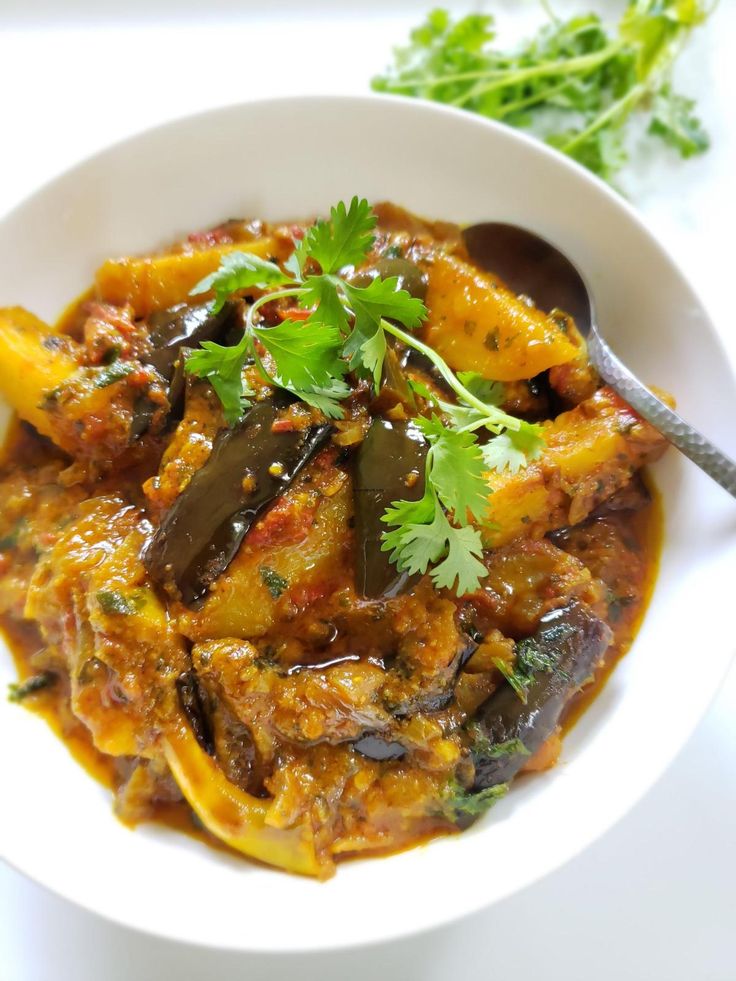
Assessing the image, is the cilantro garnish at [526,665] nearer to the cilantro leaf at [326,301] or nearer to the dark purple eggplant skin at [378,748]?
the dark purple eggplant skin at [378,748]

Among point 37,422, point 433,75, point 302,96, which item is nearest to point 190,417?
point 37,422

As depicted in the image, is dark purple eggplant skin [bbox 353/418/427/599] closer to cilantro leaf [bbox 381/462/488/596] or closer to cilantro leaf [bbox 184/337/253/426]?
cilantro leaf [bbox 381/462/488/596]

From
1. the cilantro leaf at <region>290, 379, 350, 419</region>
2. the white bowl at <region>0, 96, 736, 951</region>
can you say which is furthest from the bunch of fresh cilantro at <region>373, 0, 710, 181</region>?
the cilantro leaf at <region>290, 379, 350, 419</region>

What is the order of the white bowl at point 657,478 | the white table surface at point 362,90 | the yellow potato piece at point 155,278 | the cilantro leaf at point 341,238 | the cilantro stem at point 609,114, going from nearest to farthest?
the white bowl at point 657,478 → the cilantro leaf at point 341,238 → the white table surface at point 362,90 → the yellow potato piece at point 155,278 → the cilantro stem at point 609,114

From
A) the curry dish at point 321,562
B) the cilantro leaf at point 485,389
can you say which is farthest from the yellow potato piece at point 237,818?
the cilantro leaf at point 485,389

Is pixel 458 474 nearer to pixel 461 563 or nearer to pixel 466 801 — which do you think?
pixel 461 563

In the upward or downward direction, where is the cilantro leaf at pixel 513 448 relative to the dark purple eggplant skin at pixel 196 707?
upward

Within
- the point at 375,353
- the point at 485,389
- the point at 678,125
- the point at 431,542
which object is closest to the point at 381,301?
the point at 375,353
